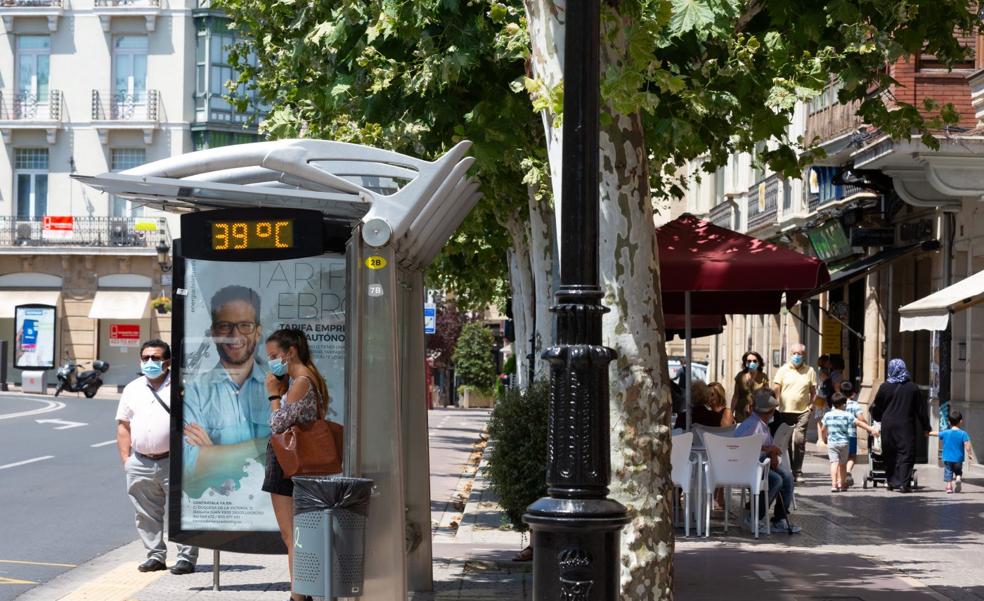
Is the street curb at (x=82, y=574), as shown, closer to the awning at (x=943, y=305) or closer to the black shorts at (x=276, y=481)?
the black shorts at (x=276, y=481)

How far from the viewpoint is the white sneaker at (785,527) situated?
14.3m

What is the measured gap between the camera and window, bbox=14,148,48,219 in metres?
57.4

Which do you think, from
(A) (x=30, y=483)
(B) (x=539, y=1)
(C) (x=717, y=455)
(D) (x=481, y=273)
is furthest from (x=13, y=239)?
(B) (x=539, y=1)

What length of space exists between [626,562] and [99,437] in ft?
67.8

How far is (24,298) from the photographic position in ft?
188

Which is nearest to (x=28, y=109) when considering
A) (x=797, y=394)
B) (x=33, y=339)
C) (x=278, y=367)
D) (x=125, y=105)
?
(x=125, y=105)

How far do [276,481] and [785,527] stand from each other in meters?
6.65

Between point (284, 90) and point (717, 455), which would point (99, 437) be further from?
point (717, 455)

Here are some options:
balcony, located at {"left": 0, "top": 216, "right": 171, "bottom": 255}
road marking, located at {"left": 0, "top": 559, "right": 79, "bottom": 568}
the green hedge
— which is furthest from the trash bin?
balcony, located at {"left": 0, "top": 216, "right": 171, "bottom": 255}

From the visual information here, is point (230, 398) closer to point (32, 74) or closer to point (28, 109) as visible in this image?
point (28, 109)

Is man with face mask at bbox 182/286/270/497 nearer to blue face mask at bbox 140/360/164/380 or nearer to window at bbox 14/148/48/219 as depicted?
blue face mask at bbox 140/360/164/380

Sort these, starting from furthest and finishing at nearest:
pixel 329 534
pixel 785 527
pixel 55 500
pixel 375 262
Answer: pixel 55 500 < pixel 785 527 < pixel 375 262 < pixel 329 534

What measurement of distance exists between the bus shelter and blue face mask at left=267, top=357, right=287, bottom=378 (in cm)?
49

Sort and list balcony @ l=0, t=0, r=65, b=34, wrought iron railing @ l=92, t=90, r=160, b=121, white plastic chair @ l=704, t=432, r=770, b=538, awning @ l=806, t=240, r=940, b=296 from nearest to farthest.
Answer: white plastic chair @ l=704, t=432, r=770, b=538 → awning @ l=806, t=240, r=940, b=296 → balcony @ l=0, t=0, r=65, b=34 → wrought iron railing @ l=92, t=90, r=160, b=121
